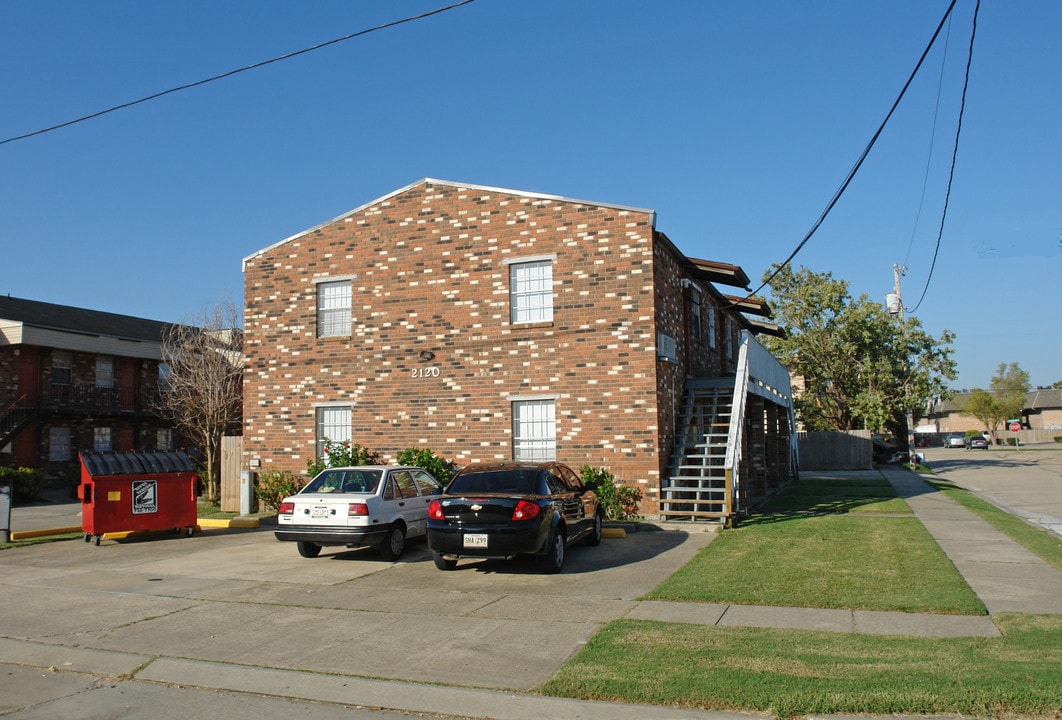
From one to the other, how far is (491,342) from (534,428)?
6.83ft

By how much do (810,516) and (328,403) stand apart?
10887 millimetres

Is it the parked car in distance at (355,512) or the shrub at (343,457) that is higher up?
the shrub at (343,457)

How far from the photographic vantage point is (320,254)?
19.9 metres

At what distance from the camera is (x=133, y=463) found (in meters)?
15.2

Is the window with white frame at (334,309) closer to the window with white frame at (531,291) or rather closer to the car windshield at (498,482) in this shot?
the window with white frame at (531,291)

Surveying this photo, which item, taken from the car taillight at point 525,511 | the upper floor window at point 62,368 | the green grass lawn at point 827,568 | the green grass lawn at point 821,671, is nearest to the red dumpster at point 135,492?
the car taillight at point 525,511

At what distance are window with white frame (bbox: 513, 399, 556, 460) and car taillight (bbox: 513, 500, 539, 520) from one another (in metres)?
6.47

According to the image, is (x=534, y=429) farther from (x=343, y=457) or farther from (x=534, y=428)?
(x=343, y=457)

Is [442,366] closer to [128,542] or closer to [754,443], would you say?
[128,542]

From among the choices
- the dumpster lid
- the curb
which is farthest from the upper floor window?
the dumpster lid

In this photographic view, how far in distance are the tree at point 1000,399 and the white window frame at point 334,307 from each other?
82.3 metres

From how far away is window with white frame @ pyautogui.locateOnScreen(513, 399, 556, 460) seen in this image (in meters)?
17.5

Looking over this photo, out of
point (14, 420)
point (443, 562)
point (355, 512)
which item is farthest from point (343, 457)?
point (14, 420)

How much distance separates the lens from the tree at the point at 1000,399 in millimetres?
84812
